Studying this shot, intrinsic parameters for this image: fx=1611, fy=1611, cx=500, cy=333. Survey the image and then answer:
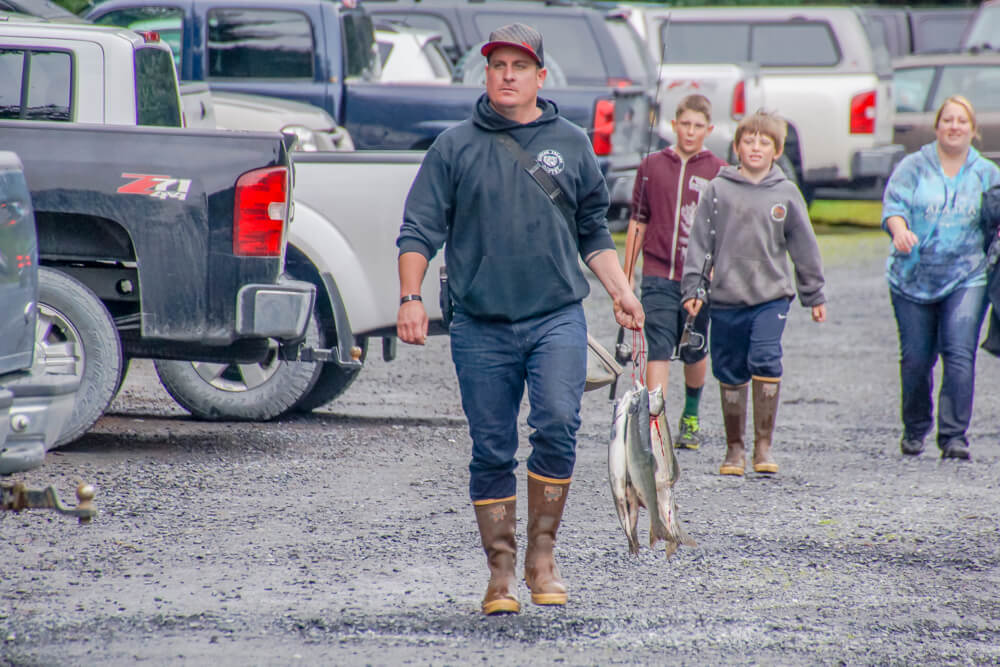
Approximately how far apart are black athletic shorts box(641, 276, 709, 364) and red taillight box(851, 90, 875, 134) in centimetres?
1087

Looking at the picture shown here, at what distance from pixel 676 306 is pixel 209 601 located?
3.53 meters

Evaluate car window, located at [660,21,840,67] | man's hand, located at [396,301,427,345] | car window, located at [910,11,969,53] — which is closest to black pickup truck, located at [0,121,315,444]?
man's hand, located at [396,301,427,345]

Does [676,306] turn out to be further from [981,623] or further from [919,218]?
[981,623]

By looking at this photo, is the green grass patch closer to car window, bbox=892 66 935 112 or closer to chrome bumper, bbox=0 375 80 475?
car window, bbox=892 66 935 112

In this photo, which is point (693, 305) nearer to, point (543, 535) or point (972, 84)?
point (543, 535)

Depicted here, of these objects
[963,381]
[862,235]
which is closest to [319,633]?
[963,381]

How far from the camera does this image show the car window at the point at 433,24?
1681cm

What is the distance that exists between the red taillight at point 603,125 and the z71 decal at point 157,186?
283 inches

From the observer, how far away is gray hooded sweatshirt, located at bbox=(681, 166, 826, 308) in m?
7.32

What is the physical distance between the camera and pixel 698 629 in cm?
473

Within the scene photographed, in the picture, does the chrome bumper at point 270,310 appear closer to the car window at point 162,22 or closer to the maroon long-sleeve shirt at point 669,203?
the maroon long-sleeve shirt at point 669,203

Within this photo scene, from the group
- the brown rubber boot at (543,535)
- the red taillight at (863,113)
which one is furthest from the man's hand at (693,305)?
the red taillight at (863,113)

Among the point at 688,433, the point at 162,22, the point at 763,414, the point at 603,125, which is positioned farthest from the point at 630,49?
the point at 763,414

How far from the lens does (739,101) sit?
1719 centimetres
